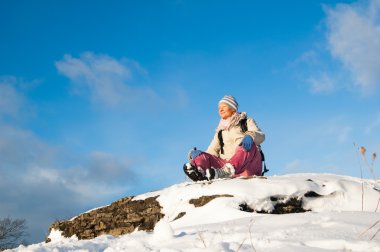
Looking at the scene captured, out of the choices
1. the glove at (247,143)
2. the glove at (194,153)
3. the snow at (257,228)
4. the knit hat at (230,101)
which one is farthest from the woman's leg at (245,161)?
the snow at (257,228)

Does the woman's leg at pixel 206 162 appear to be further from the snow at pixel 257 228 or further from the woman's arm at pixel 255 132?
the snow at pixel 257 228

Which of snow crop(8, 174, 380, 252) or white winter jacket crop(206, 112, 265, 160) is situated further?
white winter jacket crop(206, 112, 265, 160)

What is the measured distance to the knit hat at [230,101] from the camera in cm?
798

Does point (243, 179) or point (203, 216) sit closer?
point (203, 216)

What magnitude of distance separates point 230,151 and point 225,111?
30.2 inches

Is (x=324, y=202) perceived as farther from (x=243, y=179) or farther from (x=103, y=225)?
(x=103, y=225)

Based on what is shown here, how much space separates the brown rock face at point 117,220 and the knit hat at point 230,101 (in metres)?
2.36

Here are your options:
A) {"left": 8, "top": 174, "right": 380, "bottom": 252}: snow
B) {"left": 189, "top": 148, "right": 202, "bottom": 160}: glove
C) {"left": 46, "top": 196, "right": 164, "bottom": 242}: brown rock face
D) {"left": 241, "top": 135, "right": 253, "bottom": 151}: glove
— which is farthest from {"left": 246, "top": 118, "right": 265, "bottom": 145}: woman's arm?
{"left": 46, "top": 196, "right": 164, "bottom": 242}: brown rock face

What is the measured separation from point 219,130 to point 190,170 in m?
1.41

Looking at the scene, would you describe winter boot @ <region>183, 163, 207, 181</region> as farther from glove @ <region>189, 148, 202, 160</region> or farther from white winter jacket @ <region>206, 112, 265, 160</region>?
white winter jacket @ <region>206, 112, 265, 160</region>

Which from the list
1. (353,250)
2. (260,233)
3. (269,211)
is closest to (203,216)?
(269,211)

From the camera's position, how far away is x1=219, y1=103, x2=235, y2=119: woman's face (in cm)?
798

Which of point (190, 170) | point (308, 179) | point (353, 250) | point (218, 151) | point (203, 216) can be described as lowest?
point (353, 250)

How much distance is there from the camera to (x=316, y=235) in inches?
109
